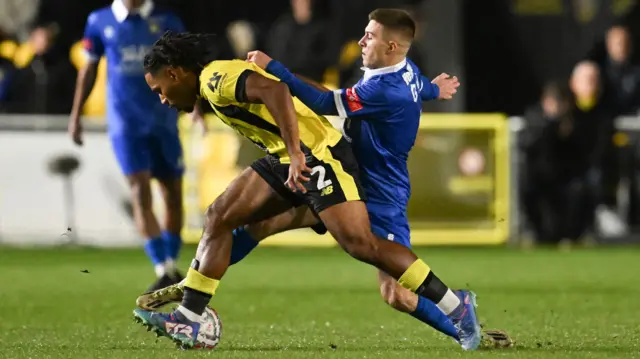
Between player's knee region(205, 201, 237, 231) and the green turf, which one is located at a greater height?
player's knee region(205, 201, 237, 231)

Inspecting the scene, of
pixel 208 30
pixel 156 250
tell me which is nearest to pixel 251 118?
pixel 156 250

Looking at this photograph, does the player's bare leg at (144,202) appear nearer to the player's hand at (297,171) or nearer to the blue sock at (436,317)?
the blue sock at (436,317)

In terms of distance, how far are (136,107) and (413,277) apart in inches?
163

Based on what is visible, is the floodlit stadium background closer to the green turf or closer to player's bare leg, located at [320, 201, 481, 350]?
the green turf

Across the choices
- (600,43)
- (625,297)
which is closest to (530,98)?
(600,43)

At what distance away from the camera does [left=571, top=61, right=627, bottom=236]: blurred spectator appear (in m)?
16.5

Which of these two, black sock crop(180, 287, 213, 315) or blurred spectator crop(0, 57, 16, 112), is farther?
blurred spectator crop(0, 57, 16, 112)

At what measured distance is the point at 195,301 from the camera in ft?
24.8

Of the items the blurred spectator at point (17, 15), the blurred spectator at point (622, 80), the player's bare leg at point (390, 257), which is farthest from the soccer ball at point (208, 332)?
the blurred spectator at point (17, 15)

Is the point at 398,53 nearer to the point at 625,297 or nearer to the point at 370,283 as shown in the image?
the point at 625,297

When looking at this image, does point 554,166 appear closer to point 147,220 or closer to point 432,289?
point 147,220

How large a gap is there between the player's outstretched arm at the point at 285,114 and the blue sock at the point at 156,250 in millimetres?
3761

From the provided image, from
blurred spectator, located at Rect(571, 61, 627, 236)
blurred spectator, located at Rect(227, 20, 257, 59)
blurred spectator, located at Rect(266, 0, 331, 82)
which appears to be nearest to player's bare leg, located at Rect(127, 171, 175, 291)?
blurred spectator, located at Rect(266, 0, 331, 82)

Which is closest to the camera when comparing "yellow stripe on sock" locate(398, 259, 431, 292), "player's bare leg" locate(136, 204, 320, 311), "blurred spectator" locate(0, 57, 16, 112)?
"yellow stripe on sock" locate(398, 259, 431, 292)
